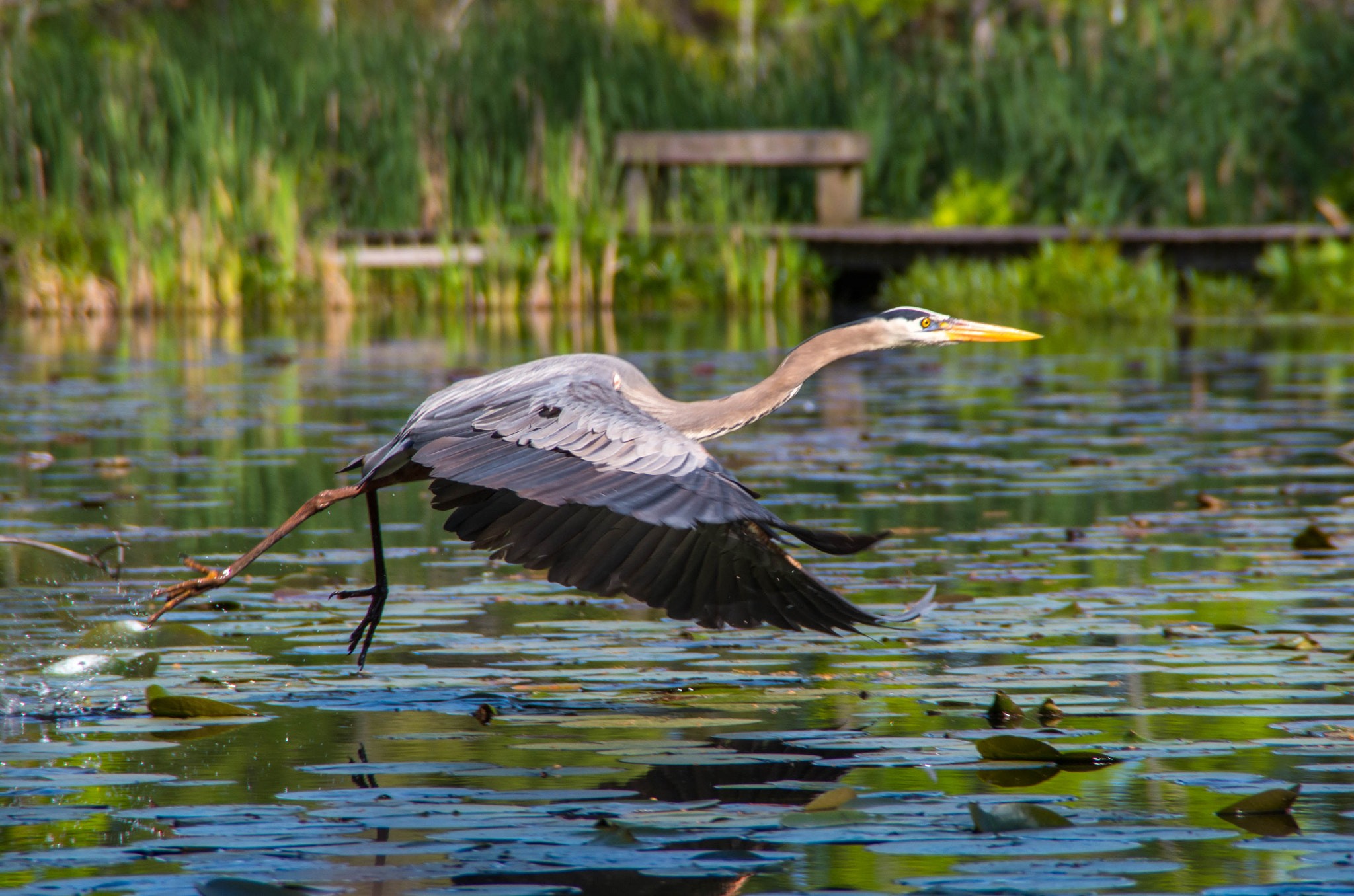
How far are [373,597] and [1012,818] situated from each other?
2202mm

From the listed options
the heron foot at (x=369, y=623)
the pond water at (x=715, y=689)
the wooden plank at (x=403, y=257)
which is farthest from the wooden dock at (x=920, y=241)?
the heron foot at (x=369, y=623)

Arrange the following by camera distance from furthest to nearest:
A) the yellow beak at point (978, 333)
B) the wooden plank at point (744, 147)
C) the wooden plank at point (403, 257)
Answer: the wooden plank at point (744, 147), the wooden plank at point (403, 257), the yellow beak at point (978, 333)

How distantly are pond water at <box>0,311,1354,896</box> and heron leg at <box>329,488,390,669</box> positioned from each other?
3.1 inches

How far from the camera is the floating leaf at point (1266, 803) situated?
146 inches

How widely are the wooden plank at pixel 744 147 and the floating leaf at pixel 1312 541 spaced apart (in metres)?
13.1

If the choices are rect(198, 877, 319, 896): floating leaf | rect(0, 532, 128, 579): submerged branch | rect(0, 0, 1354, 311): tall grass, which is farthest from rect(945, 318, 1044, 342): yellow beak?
rect(0, 0, 1354, 311): tall grass

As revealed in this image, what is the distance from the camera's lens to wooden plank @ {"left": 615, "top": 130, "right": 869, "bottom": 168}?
1967cm

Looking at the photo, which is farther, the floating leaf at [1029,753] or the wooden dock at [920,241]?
the wooden dock at [920,241]

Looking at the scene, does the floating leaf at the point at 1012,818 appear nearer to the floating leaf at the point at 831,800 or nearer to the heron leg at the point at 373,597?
the floating leaf at the point at 831,800

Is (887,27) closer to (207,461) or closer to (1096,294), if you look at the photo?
(1096,294)

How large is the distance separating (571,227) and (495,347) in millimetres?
4004

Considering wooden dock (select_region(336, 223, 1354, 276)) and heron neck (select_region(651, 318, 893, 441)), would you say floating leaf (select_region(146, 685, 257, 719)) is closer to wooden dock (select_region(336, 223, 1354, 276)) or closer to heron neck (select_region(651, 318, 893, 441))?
heron neck (select_region(651, 318, 893, 441))

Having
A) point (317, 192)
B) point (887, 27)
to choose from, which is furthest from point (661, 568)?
point (887, 27)

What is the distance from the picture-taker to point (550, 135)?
19078 mm
